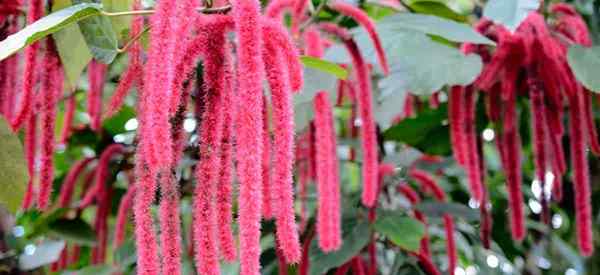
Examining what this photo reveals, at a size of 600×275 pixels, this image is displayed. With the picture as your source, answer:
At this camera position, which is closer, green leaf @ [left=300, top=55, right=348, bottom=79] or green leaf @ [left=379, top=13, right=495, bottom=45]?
green leaf @ [left=300, top=55, right=348, bottom=79]

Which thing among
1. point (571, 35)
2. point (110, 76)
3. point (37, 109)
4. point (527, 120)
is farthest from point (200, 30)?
point (527, 120)

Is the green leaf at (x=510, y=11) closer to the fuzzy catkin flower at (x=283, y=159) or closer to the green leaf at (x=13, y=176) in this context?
the fuzzy catkin flower at (x=283, y=159)

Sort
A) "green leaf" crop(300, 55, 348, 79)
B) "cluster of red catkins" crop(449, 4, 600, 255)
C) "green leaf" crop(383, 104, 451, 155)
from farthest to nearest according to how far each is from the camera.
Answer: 1. "green leaf" crop(383, 104, 451, 155)
2. "cluster of red catkins" crop(449, 4, 600, 255)
3. "green leaf" crop(300, 55, 348, 79)

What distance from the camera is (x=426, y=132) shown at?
205cm

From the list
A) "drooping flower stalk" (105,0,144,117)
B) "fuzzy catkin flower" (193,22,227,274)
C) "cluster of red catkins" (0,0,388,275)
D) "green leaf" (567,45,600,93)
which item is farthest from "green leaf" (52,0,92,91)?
"green leaf" (567,45,600,93)

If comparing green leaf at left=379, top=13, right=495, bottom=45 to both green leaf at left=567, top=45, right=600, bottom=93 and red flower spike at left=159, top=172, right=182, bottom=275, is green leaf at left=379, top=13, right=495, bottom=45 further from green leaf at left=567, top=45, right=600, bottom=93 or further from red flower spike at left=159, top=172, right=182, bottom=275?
red flower spike at left=159, top=172, right=182, bottom=275

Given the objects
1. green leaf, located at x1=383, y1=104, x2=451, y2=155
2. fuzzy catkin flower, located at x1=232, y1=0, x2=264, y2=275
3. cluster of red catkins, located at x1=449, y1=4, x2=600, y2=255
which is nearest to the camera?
fuzzy catkin flower, located at x1=232, y1=0, x2=264, y2=275

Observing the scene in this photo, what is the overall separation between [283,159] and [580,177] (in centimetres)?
81

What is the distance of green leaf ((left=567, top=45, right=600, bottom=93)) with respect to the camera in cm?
147

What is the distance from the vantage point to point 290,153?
88 centimetres

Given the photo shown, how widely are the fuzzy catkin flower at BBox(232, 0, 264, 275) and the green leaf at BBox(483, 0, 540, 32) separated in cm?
66

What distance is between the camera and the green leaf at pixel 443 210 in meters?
1.85

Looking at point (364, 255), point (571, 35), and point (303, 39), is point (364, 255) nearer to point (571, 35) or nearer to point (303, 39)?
point (303, 39)

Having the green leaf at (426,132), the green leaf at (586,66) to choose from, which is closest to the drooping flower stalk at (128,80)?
the green leaf at (586,66)
